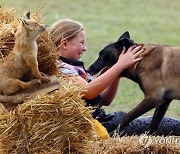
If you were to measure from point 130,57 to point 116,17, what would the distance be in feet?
49.4

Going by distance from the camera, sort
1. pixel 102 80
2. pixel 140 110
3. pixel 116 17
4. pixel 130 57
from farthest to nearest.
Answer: pixel 116 17
pixel 140 110
pixel 130 57
pixel 102 80

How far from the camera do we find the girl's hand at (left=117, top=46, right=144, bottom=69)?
258 inches

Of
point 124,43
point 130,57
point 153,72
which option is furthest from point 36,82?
point 153,72

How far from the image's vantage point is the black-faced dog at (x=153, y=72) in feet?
24.2

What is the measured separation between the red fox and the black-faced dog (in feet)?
6.89

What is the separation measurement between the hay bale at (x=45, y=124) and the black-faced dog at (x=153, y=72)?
7.19 ft

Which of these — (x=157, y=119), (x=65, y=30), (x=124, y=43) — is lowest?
(x=157, y=119)

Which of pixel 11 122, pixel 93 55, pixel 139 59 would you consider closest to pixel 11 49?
pixel 11 122

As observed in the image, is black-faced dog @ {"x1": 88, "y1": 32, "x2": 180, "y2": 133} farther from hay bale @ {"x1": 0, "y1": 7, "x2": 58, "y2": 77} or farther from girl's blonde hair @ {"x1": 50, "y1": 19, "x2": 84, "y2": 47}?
hay bale @ {"x1": 0, "y1": 7, "x2": 58, "y2": 77}

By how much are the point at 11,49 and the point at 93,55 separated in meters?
9.92

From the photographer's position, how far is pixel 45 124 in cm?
504

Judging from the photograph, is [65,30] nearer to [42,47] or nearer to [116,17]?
[42,47]

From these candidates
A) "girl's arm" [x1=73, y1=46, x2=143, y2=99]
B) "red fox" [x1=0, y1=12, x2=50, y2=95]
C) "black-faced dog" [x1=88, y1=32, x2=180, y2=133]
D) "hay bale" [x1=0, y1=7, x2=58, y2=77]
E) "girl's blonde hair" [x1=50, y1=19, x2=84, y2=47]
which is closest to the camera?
"red fox" [x1=0, y1=12, x2=50, y2=95]

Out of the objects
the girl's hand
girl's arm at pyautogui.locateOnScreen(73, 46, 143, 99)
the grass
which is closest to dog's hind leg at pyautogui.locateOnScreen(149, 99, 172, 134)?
the girl's hand
